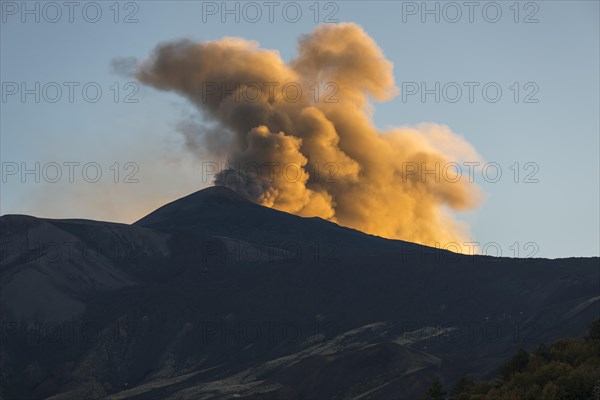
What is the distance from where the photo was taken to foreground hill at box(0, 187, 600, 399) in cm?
13662

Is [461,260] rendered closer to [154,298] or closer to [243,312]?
[243,312]

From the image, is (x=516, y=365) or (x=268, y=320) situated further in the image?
(x=268, y=320)

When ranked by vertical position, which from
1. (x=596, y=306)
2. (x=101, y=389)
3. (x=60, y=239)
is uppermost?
(x=60, y=239)

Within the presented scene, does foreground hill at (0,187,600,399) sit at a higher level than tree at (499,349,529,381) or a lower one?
higher

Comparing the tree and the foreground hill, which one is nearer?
the tree

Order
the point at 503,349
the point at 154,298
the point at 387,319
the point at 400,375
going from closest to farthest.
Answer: the point at 400,375
the point at 503,349
the point at 387,319
the point at 154,298

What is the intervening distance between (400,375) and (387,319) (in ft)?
143

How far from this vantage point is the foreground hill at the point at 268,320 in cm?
13662

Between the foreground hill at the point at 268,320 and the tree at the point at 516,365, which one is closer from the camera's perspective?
the tree at the point at 516,365

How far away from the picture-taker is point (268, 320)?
173 m

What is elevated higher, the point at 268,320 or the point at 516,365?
the point at 268,320

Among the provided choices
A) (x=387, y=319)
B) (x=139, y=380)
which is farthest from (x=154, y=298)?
(x=387, y=319)

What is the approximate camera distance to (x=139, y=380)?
514 feet

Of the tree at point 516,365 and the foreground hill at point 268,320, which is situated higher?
the foreground hill at point 268,320
